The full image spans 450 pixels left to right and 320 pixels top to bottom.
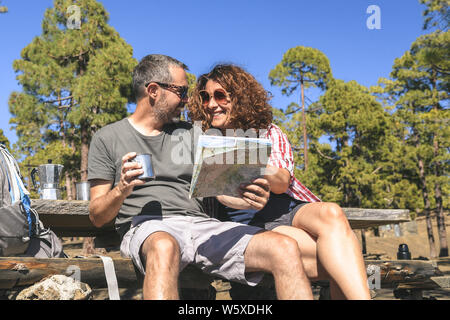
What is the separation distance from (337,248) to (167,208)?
2.87 ft

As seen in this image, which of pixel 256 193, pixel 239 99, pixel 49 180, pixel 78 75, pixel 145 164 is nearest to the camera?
pixel 145 164

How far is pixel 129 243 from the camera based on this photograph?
214cm

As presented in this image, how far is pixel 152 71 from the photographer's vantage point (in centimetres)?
262

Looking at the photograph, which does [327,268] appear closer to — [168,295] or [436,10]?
[168,295]

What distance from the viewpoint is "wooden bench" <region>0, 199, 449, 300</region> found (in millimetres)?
2037

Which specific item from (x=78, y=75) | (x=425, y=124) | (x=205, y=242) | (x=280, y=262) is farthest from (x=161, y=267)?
(x=425, y=124)

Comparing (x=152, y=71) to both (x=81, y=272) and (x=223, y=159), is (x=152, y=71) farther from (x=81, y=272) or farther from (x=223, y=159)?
(x=81, y=272)

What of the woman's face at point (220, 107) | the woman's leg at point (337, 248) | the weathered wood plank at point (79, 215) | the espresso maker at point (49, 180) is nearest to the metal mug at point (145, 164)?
the woman's face at point (220, 107)

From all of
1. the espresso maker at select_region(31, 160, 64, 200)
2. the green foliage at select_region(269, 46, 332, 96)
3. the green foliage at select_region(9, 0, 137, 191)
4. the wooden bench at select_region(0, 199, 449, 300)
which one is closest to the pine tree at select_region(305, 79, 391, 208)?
the green foliage at select_region(269, 46, 332, 96)

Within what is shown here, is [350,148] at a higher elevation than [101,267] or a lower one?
higher
